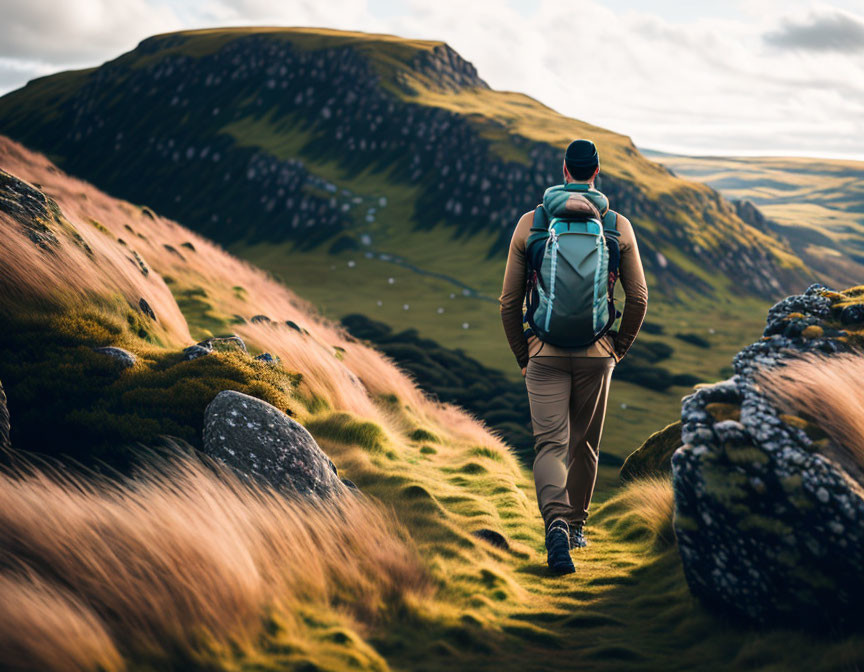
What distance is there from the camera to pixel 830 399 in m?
5.17

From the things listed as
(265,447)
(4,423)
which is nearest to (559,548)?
(265,447)

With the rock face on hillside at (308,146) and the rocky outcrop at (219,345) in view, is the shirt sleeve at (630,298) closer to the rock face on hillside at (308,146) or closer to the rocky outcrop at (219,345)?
the rocky outcrop at (219,345)

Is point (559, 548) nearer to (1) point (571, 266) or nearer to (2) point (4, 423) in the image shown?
(1) point (571, 266)

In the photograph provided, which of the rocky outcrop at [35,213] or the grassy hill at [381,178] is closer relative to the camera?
the rocky outcrop at [35,213]

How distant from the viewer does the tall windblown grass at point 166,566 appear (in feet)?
13.0

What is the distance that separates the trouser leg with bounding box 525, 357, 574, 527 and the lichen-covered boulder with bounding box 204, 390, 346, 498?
1.97 meters

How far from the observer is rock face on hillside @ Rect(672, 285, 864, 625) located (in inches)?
180

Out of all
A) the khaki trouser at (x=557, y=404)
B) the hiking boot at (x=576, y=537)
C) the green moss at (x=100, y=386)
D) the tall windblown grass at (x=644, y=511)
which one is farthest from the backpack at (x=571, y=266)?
the green moss at (x=100, y=386)

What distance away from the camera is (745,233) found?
182 feet

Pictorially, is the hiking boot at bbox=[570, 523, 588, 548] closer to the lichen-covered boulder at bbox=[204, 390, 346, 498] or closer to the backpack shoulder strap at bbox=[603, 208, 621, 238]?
the lichen-covered boulder at bbox=[204, 390, 346, 498]

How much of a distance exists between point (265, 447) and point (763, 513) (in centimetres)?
424

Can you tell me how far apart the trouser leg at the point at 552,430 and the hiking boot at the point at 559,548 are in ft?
0.28

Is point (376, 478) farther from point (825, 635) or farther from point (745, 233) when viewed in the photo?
point (745, 233)

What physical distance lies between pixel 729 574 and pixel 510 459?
640 cm
